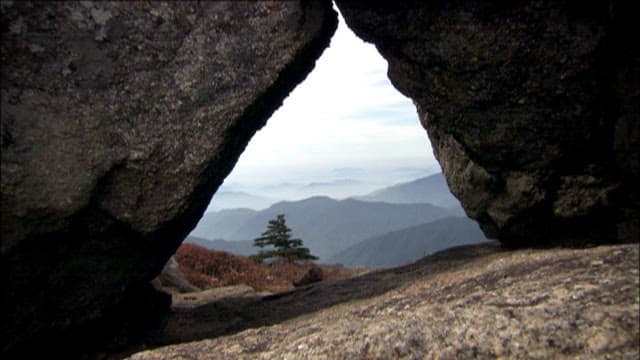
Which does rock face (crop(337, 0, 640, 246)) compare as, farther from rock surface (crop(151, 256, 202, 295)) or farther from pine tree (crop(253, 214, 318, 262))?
pine tree (crop(253, 214, 318, 262))

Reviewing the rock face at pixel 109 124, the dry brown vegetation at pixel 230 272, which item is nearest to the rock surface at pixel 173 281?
the dry brown vegetation at pixel 230 272

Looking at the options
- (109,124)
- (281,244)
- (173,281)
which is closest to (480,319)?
(109,124)

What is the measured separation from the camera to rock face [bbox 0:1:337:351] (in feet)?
31.4

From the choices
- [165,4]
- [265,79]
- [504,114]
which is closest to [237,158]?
[265,79]

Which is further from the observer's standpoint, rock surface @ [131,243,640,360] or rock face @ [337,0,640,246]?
rock face @ [337,0,640,246]

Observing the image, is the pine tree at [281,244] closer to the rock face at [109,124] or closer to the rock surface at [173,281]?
the rock surface at [173,281]

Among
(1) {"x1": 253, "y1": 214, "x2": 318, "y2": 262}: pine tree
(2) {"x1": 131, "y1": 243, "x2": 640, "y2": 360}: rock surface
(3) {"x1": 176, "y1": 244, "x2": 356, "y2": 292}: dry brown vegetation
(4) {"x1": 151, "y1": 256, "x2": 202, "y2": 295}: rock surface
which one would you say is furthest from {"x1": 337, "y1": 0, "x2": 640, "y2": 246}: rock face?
(1) {"x1": 253, "y1": 214, "x2": 318, "y2": 262}: pine tree

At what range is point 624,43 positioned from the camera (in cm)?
1064

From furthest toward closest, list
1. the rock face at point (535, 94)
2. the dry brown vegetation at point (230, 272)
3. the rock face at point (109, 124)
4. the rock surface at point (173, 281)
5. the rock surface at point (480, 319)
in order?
the dry brown vegetation at point (230, 272) → the rock surface at point (173, 281) → the rock face at point (535, 94) → the rock face at point (109, 124) → the rock surface at point (480, 319)

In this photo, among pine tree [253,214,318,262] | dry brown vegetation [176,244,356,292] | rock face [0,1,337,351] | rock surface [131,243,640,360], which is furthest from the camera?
pine tree [253,214,318,262]

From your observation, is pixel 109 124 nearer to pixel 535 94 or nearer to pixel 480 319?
pixel 480 319

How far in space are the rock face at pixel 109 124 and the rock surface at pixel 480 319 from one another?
2316 mm

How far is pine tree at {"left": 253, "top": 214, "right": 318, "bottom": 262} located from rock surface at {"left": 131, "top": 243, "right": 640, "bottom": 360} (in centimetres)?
2737

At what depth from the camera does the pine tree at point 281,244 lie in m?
39.8
